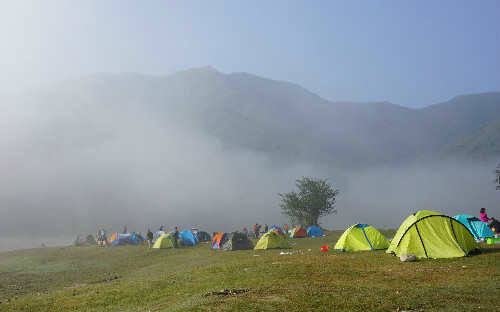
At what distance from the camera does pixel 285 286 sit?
51.4ft

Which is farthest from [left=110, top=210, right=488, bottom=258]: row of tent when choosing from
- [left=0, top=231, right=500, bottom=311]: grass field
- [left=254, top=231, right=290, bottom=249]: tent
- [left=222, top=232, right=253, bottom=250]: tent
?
[left=222, top=232, right=253, bottom=250]: tent

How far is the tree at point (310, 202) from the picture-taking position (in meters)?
79.6

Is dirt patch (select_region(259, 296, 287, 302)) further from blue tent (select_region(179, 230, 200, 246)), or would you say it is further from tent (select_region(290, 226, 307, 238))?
tent (select_region(290, 226, 307, 238))

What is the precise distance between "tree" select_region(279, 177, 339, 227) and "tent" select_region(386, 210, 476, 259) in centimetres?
5835

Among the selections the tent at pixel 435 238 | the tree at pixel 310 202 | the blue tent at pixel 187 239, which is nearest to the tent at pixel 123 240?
the blue tent at pixel 187 239

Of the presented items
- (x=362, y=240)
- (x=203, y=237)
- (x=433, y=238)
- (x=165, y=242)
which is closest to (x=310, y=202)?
(x=203, y=237)

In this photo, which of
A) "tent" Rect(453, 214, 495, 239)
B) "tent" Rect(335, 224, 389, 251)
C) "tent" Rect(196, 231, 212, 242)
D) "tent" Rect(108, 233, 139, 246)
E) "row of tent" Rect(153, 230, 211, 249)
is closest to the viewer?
"tent" Rect(335, 224, 389, 251)

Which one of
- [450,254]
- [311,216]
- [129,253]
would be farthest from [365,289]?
[311,216]

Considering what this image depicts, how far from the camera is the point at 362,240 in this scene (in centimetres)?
2767

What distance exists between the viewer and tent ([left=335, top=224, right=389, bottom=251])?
2736cm

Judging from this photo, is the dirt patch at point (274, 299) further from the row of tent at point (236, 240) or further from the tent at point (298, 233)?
the tent at point (298, 233)

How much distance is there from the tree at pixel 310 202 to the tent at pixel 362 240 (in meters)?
51.2

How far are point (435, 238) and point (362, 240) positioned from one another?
7.64m

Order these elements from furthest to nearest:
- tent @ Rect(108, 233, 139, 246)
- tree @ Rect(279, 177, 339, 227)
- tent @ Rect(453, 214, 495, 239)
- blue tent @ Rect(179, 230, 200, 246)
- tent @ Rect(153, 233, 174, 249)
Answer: tree @ Rect(279, 177, 339, 227) < tent @ Rect(108, 233, 139, 246) < blue tent @ Rect(179, 230, 200, 246) < tent @ Rect(153, 233, 174, 249) < tent @ Rect(453, 214, 495, 239)
